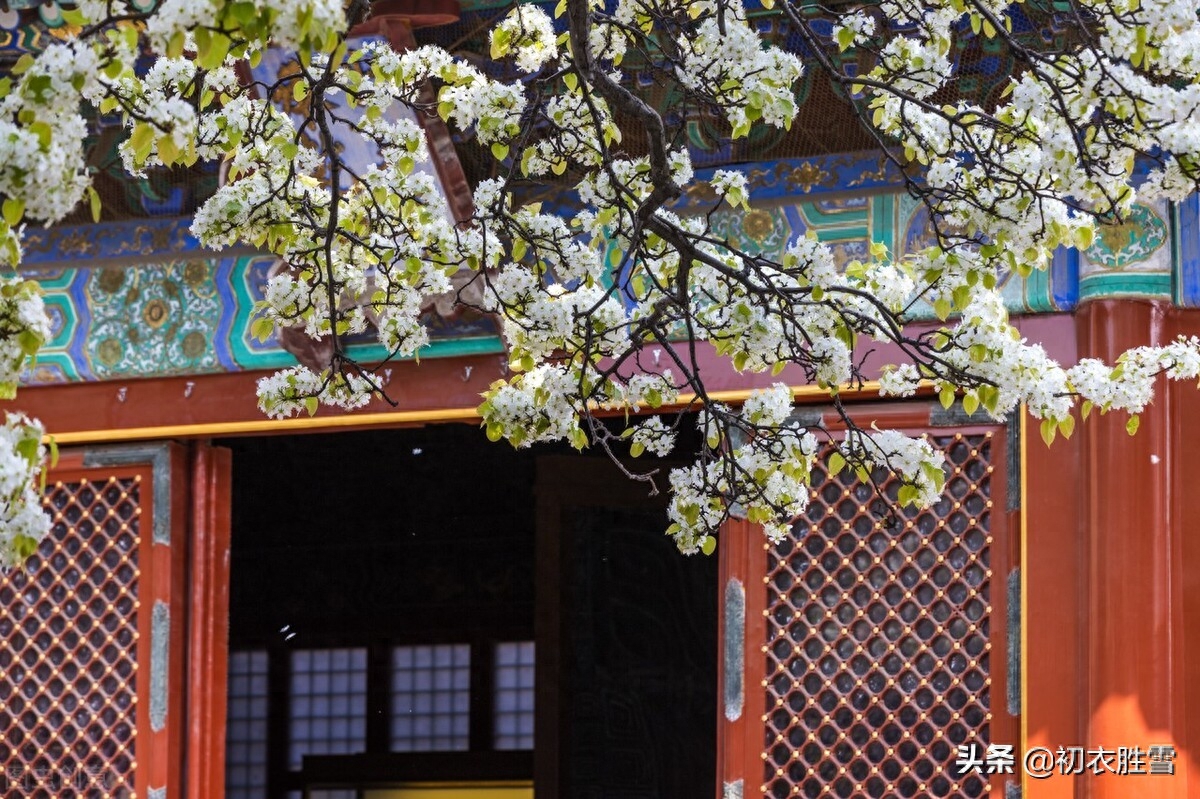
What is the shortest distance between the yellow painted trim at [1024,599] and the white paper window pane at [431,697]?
540cm

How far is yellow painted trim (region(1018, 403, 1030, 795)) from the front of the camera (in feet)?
21.5

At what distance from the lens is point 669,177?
4.45 m

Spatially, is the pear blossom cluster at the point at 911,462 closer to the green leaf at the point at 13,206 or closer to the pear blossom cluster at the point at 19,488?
the pear blossom cluster at the point at 19,488

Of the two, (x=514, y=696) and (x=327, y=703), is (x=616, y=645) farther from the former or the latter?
(x=327, y=703)

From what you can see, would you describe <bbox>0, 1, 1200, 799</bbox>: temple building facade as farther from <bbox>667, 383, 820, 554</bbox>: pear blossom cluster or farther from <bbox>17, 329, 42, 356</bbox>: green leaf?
<bbox>17, 329, 42, 356</bbox>: green leaf

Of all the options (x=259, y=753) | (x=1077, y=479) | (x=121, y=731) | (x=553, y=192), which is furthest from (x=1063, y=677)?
(x=259, y=753)

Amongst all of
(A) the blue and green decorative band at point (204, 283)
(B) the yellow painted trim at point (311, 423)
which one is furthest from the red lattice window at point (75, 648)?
(A) the blue and green decorative band at point (204, 283)

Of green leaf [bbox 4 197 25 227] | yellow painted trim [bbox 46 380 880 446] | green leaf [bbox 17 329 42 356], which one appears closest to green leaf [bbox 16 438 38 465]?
green leaf [bbox 17 329 42 356]

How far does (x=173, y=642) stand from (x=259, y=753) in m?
4.44

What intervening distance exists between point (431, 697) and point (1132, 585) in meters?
5.86

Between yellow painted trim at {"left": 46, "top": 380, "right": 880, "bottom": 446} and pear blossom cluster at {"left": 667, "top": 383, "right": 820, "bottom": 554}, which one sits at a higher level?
yellow painted trim at {"left": 46, "top": 380, "right": 880, "bottom": 446}

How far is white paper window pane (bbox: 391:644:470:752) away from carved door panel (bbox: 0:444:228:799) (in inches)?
156

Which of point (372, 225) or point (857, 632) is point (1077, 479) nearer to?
point (857, 632)

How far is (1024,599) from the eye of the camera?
6.64 m
